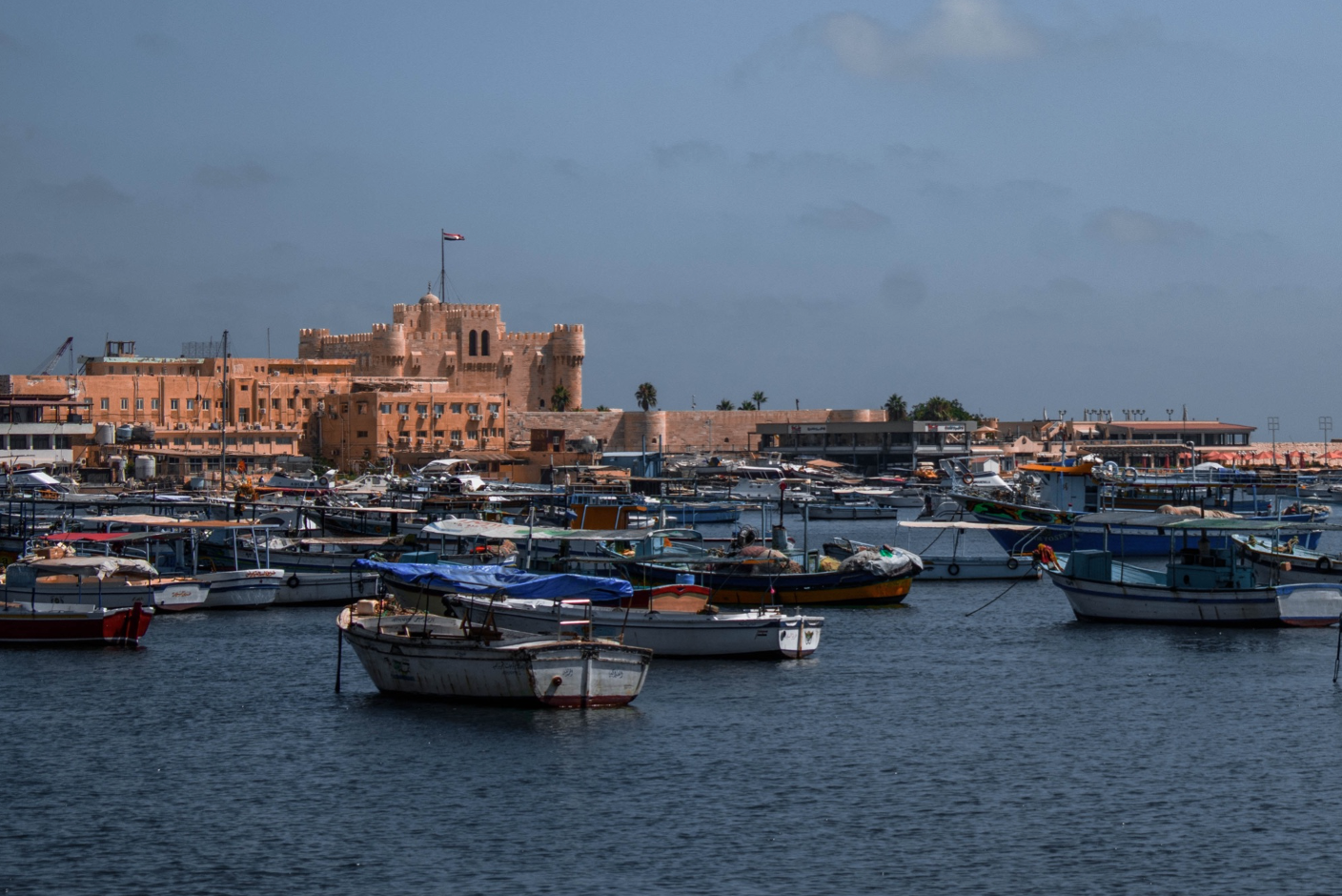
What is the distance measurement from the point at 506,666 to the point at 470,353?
99019mm

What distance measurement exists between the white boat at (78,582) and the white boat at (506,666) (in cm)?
1073

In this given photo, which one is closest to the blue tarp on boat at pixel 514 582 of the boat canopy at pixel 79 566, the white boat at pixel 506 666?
the white boat at pixel 506 666

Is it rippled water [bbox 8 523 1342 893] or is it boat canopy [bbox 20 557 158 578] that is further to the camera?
boat canopy [bbox 20 557 158 578]

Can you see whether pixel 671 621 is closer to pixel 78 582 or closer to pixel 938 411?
pixel 78 582

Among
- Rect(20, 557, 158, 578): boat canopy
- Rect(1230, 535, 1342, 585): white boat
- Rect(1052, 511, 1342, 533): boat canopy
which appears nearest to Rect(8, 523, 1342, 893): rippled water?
Rect(20, 557, 158, 578): boat canopy

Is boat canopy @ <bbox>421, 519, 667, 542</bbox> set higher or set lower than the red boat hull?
higher

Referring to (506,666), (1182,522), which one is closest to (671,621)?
(506,666)

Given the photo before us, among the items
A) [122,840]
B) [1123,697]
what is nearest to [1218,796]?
[1123,697]

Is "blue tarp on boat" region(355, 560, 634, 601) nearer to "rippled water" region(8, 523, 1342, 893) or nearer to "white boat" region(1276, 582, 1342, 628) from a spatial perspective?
"rippled water" region(8, 523, 1342, 893)

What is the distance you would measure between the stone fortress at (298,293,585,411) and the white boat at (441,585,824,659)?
89785 millimetres

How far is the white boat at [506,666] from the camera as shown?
95.6ft

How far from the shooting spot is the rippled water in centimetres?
2105

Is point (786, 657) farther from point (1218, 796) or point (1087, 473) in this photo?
point (1087, 473)

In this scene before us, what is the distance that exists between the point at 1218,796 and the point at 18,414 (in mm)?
85169
